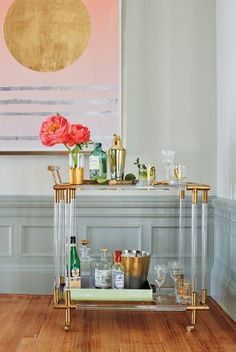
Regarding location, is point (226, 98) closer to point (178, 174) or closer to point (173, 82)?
point (173, 82)

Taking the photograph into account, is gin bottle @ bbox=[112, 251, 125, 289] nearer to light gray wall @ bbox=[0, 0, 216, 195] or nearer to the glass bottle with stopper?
the glass bottle with stopper

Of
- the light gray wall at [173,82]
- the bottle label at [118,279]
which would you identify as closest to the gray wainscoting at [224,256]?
the light gray wall at [173,82]

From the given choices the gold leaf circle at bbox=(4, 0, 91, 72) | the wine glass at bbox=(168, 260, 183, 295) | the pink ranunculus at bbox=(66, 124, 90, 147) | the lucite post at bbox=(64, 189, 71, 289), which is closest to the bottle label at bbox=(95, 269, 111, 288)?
the lucite post at bbox=(64, 189, 71, 289)

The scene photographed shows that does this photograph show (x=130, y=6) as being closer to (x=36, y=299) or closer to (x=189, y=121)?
(x=189, y=121)

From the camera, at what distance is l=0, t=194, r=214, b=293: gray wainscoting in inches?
121

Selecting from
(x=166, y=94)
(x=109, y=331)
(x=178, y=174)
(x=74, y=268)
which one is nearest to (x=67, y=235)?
(x=74, y=268)

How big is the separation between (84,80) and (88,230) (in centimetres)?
102

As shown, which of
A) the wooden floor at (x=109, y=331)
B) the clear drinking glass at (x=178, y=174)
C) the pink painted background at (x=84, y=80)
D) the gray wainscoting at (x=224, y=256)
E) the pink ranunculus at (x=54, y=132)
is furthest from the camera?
the pink painted background at (x=84, y=80)

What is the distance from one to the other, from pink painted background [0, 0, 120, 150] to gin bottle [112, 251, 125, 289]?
0.86 metres

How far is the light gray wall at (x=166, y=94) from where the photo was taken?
121 inches

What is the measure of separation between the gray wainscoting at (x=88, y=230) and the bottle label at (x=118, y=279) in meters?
0.62

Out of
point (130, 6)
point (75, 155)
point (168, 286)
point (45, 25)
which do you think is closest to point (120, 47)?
point (130, 6)

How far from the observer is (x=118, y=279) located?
2.45 metres

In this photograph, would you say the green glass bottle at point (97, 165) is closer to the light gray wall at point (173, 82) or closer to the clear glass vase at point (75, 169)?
the clear glass vase at point (75, 169)
